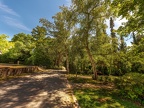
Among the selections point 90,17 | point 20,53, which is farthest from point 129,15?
point 20,53

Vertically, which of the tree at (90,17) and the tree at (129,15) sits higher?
the tree at (90,17)

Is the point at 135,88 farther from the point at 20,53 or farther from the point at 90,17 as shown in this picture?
the point at 20,53

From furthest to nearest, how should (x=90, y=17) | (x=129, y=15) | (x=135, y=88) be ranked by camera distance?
(x=90, y=17)
(x=129, y=15)
(x=135, y=88)

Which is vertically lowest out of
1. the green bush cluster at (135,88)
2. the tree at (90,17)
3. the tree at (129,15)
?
the green bush cluster at (135,88)

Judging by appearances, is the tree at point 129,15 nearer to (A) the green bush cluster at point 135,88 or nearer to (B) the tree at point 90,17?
(A) the green bush cluster at point 135,88

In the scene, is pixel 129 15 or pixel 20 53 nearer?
pixel 129 15

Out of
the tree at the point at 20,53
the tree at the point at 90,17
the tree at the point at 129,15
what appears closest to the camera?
the tree at the point at 129,15

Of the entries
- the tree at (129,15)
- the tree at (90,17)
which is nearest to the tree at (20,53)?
the tree at (90,17)

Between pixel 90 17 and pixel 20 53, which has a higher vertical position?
pixel 90 17

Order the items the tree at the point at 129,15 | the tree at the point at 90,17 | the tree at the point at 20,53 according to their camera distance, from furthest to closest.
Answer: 1. the tree at the point at 20,53
2. the tree at the point at 90,17
3. the tree at the point at 129,15

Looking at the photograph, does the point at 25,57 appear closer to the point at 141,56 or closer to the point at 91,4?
the point at 91,4

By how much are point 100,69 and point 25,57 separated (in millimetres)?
25773

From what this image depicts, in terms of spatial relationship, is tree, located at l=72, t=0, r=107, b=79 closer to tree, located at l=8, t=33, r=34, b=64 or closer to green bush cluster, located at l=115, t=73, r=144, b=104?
green bush cluster, located at l=115, t=73, r=144, b=104

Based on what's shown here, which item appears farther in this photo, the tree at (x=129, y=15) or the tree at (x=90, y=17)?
the tree at (x=90, y=17)
